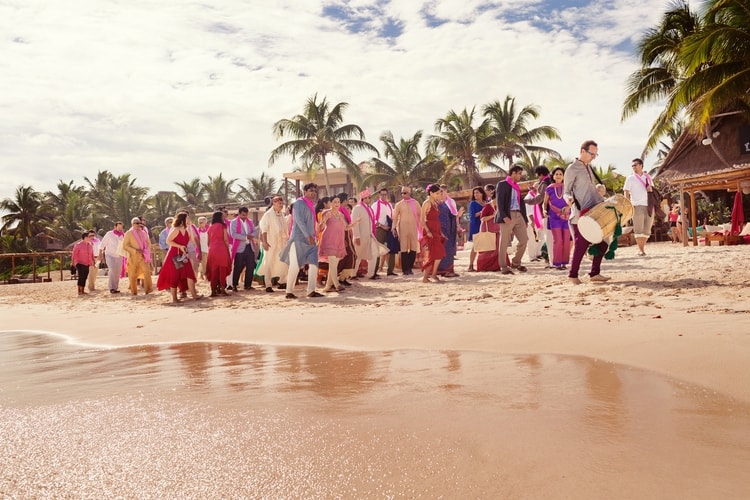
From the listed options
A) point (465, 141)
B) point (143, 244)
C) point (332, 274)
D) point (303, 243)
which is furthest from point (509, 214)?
point (465, 141)

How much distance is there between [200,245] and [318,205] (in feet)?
14.2

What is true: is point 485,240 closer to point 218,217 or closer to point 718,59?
point 218,217

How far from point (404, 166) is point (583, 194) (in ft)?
104

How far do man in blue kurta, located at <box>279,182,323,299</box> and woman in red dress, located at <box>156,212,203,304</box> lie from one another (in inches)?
82.2

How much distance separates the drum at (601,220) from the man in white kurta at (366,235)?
15.6 ft

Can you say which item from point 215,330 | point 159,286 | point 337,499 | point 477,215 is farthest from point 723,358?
point 159,286

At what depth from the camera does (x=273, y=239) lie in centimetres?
1043

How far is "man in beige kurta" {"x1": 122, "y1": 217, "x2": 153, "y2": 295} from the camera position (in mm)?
12562

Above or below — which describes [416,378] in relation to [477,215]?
below

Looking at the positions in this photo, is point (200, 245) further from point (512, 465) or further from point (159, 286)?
point (512, 465)

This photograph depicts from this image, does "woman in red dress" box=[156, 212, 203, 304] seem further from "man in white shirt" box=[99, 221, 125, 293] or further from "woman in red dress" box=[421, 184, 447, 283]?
"man in white shirt" box=[99, 221, 125, 293]

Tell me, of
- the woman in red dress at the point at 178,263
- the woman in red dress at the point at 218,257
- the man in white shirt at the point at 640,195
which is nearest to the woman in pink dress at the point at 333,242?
the woman in red dress at the point at 218,257

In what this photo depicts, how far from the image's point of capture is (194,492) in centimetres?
191

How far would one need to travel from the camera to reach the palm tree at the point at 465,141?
36375mm
